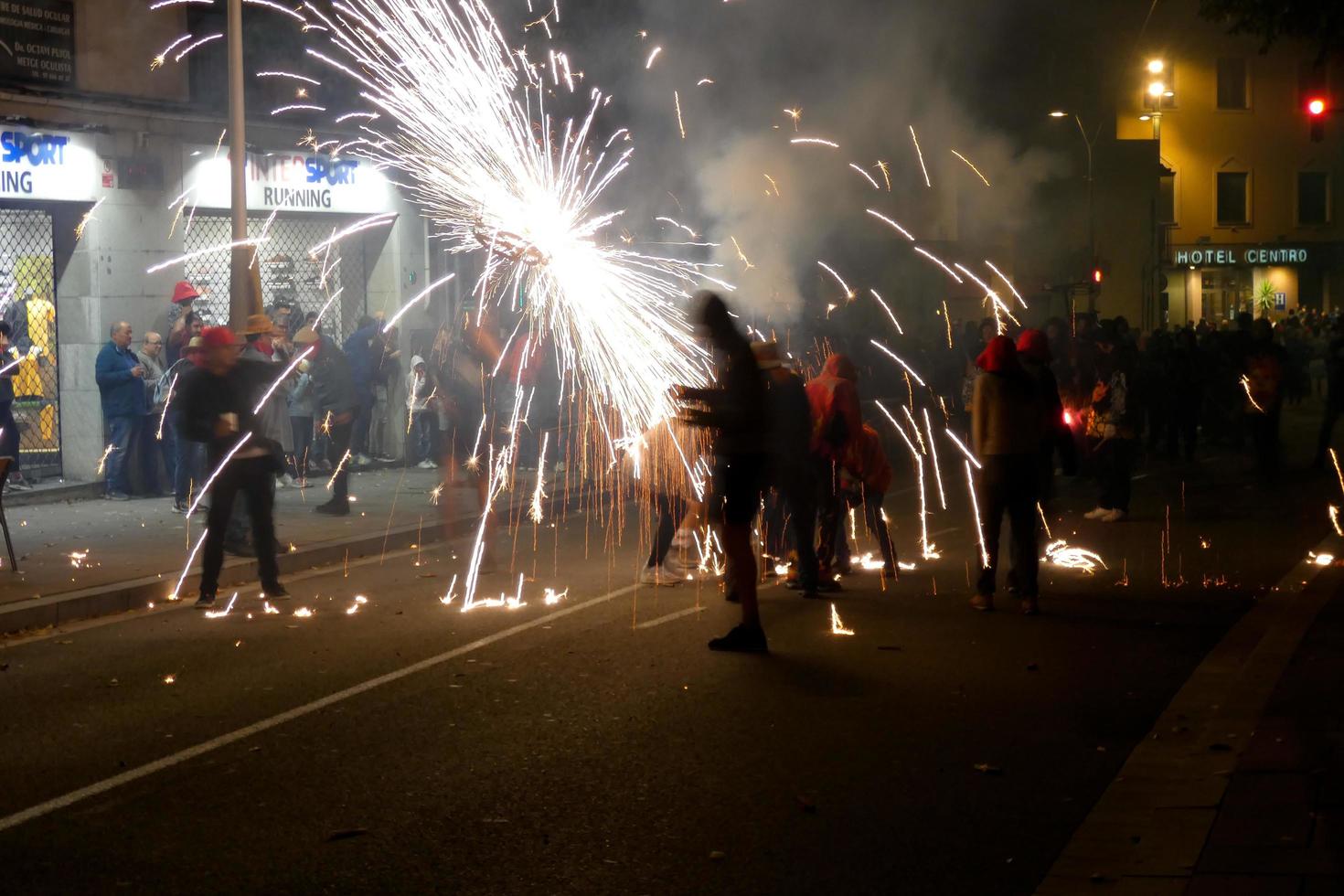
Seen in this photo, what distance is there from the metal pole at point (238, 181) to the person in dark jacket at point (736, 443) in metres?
6.44

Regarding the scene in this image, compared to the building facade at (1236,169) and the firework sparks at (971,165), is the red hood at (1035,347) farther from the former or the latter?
the building facade at (1236,169)

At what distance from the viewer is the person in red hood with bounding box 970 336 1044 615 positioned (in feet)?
32.7

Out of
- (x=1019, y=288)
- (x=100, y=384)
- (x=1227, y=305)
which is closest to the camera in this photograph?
(x=100, y=384)

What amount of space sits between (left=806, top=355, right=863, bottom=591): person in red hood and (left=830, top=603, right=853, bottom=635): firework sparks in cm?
126

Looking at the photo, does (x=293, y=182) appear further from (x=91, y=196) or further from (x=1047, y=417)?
(x=1047, y=417)

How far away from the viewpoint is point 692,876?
16.5 feet

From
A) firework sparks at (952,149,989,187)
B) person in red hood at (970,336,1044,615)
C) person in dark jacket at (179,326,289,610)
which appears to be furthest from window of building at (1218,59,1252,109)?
person in dark jacket at (179,326,289,610)

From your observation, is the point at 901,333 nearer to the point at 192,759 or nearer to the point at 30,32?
the point at 30,32

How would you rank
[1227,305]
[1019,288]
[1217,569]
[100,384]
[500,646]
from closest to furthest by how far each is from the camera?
[500,646] → [1217,569] → [100,384] → [1019,288] → [1227,305]

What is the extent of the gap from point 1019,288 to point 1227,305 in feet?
83.1

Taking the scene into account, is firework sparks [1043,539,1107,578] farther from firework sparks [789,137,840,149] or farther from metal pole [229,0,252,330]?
firework sparks [789,137,840,149]

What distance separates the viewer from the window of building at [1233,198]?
62250 mm

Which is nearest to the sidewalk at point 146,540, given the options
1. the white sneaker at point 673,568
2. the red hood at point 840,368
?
the white sneaker at point 673,568

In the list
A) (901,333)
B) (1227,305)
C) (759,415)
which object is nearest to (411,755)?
(759,415)
